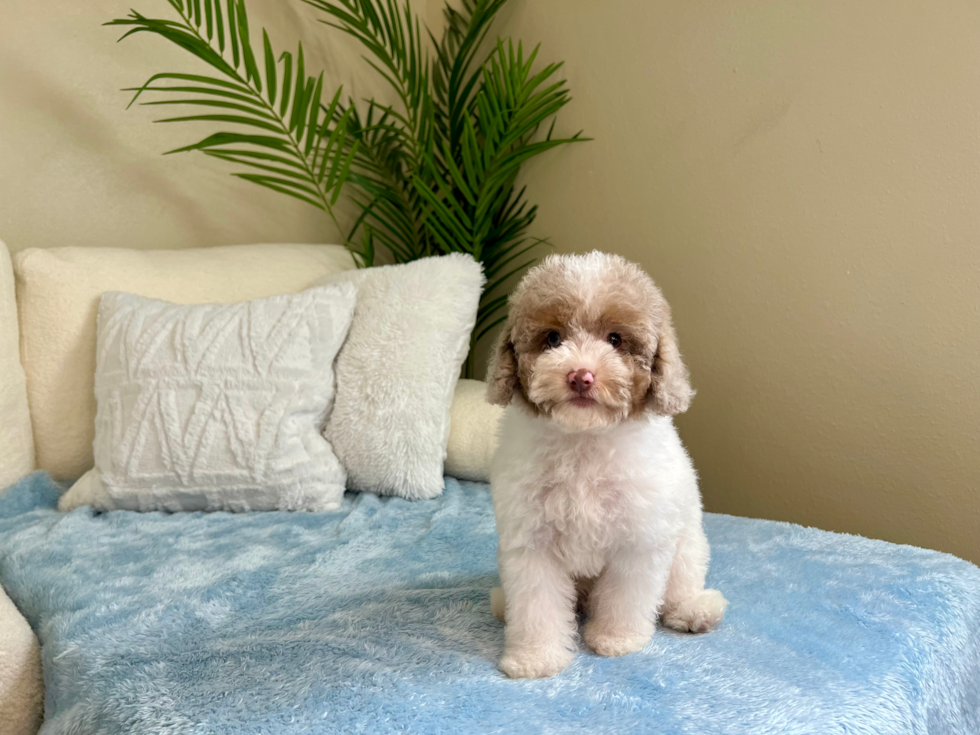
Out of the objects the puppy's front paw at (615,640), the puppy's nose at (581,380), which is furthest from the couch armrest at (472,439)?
the puppy's nose at (581,380)

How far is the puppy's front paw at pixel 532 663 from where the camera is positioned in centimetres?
99

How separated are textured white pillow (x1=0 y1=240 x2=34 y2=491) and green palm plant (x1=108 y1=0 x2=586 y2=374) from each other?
645mm

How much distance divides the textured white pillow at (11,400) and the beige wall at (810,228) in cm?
169

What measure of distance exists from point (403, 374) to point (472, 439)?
0.86ft

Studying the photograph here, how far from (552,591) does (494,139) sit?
5.67ft

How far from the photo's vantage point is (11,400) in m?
1.81

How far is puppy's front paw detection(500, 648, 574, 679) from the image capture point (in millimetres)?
994

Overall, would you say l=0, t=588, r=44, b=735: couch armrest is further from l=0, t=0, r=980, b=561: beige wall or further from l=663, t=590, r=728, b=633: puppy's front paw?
l=0, t=0, r=980, b=561: beige wall

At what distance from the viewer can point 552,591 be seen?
1.03 m

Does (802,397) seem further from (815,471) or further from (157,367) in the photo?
(157,367)

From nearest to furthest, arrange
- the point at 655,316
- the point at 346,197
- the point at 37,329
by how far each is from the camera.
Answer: the point at 655,316
the point at 37,329
the point at 346,197

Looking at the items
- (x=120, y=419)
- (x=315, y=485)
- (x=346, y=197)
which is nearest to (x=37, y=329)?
(x=120, y=419)

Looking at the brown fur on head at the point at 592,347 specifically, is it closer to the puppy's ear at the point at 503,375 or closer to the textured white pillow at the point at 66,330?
the puppy's ear at the point at 503,375

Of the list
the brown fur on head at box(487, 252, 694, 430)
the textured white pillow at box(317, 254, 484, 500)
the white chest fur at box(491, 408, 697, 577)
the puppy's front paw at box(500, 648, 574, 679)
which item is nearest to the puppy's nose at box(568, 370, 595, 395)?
the brown fur on head at box(487, 252, 694, 430)
